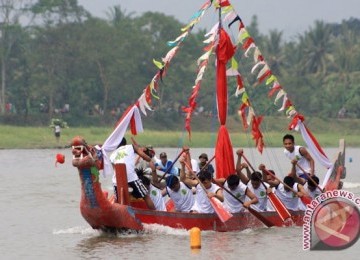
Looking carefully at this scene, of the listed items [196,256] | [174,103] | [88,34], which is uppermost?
[88,34]

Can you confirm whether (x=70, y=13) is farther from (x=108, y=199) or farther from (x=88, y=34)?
(x=108, y=199)

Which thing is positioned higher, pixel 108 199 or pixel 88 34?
pixel 88 34

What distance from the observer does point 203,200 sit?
59.9ft

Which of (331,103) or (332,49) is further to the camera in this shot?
(332,49)

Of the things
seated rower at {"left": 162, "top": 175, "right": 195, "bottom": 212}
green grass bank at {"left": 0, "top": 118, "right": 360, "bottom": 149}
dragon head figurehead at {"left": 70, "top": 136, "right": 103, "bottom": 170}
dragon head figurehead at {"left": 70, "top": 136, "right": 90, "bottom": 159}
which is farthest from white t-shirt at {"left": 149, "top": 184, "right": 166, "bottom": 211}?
green grass bank at {"left": 0, "top": 118, "right": 360, "bottom": 149}

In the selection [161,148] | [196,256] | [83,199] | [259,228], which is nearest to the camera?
[196,256]

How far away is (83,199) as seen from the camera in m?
17.3

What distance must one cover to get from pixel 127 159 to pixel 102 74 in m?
50.2

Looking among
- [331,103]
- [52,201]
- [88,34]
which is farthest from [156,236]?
[331,103]

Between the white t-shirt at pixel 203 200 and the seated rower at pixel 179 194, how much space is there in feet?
0.40

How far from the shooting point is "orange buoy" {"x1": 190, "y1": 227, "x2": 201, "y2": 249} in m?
16.5

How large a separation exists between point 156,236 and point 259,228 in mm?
2321

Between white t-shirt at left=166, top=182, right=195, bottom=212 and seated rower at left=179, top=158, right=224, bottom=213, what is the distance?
10 centimetres

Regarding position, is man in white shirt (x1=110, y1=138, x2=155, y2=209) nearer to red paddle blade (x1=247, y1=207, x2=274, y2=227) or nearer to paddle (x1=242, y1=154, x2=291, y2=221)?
red paddle blade (x1=247, y1=207, x2=274, y2=227)
